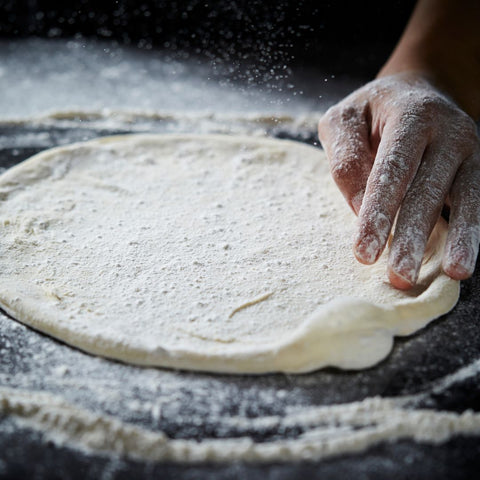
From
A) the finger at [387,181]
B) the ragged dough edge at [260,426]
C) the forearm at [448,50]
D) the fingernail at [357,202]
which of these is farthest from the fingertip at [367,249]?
the forearm at [448,50]

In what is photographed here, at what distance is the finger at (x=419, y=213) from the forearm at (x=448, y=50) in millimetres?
345

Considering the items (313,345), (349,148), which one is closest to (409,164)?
(349,148)

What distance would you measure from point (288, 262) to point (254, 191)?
0.93 feet

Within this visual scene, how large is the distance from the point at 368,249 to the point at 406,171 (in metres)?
0.18

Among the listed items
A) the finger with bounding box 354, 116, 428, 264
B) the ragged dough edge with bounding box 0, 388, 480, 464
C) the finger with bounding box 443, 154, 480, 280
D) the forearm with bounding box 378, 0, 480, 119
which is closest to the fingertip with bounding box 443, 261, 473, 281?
the finger with bounding box 443, 154, 480, 280

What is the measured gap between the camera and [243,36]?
59.3 inches

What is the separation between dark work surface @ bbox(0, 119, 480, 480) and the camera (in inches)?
26.9

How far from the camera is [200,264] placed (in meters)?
1.01

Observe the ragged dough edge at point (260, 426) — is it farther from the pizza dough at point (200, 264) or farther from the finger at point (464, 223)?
the finger at point (464, 223)

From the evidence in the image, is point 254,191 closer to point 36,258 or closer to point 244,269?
point 244,269

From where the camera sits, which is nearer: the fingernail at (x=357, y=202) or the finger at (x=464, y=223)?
the finger at (x=464, y=223)

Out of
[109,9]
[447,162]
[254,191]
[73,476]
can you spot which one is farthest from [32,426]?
[109,9]

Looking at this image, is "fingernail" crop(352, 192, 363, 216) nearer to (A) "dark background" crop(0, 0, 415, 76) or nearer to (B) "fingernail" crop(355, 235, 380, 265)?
(B) "fingernail" crop(355, 235, 380, 265)

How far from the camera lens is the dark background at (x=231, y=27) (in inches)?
59.0
